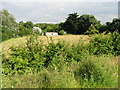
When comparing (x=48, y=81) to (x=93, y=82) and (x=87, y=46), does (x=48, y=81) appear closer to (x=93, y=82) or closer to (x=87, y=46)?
(x=93, y=82)

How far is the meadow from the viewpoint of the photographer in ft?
9.78

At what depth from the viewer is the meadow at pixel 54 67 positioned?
9.78 feet

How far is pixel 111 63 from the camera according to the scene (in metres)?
4.00

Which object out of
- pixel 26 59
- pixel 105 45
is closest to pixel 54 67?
pixel 26 59

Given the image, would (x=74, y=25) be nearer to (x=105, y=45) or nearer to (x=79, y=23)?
(x=79, y=23)

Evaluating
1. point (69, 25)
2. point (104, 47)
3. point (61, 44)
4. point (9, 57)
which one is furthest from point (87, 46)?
point (69, 25)

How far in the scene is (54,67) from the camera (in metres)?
3.38

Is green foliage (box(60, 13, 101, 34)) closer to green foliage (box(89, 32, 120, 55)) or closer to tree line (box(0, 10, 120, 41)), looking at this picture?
tree line (box(0, 10, 120, 41))

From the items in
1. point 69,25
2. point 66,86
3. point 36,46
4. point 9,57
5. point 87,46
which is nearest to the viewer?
point 66,86

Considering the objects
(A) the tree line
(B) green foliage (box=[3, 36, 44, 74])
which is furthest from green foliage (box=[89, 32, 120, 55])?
(A) the tree line

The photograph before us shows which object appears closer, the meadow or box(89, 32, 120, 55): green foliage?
the meadow

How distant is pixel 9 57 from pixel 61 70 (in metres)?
1.23

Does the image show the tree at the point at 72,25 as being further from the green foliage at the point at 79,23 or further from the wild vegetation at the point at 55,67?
the wild vegetation at the point at 55,67

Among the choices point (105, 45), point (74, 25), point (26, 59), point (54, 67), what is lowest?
point (54, 67)
